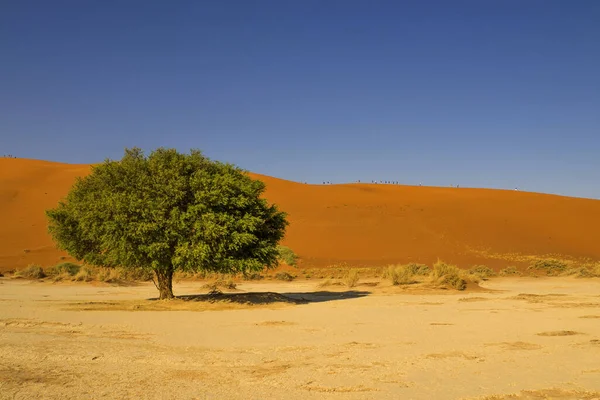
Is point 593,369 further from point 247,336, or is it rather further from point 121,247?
point 121,247

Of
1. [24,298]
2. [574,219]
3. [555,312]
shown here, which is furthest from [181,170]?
[574,219]

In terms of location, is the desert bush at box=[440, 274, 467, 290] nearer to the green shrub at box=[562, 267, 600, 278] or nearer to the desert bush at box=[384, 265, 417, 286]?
the desert bush at box=[384, 265, 417, 286]

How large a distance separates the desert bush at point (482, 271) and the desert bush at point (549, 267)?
365 cm

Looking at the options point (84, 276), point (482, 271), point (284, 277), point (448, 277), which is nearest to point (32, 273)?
point (84, 276)

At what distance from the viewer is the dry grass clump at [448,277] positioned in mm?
27941

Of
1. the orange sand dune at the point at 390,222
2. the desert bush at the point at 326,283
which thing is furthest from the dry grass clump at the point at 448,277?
the orange sand dune at the point at 390,222

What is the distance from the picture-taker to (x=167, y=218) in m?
20.3

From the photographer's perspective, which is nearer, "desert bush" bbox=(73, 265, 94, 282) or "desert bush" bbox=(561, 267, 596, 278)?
"desert bush" bbox=(73, 265, 94, 282)

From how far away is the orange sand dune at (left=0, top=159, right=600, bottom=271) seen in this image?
4834 cm

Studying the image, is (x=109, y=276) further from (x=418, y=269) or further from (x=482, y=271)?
(x=482, y=271)

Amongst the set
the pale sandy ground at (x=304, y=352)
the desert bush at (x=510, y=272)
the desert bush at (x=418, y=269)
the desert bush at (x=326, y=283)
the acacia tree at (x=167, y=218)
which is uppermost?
the acacia tree at (x=167, y=218)

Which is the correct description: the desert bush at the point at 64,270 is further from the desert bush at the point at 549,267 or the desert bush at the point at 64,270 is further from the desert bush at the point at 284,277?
the desert bush at the point at 549,267

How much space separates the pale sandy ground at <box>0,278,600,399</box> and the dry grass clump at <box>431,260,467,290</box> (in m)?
6.68

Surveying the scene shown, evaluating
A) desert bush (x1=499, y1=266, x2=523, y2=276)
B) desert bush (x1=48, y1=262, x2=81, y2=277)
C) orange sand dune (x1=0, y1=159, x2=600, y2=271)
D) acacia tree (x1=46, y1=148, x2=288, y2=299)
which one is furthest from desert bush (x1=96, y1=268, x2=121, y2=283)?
desert bush (x1=499, y1=266, x2=523, y2=276)
